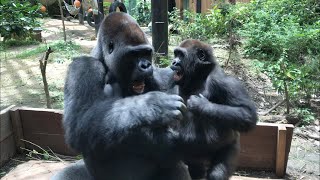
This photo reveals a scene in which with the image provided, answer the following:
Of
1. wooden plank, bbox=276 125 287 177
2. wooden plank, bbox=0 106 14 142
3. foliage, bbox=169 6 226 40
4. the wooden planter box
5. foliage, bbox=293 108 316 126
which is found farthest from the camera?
foliage, bbox=169 6 226 40

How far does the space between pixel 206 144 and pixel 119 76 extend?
679mm

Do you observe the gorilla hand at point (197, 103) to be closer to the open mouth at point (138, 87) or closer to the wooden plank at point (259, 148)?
the open mouth at point (138, 87)

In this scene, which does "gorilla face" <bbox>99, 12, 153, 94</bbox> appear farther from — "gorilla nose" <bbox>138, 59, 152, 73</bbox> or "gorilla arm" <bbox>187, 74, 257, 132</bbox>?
"gorilla arm" <bbox>187, 74, 257, 132</bbox>

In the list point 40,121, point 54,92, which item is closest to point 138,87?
point 40,121

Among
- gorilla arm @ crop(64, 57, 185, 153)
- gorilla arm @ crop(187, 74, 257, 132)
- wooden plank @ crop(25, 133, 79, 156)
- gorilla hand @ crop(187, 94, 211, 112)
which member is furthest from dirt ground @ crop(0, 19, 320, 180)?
gorilla arm @ crop(64, 57, 185, 153)

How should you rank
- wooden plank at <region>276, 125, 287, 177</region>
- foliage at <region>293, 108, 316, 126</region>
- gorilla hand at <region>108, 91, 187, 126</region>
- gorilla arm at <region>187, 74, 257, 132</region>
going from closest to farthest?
gorilla hand at <region>108, 91, 187, 126</region>
gorilla arm at <region>187, 74, 257, 132</region>
wooden plank at <region>276, 125, 287, 177</region>
foliage at <region>293, 108, 316, 126</region>

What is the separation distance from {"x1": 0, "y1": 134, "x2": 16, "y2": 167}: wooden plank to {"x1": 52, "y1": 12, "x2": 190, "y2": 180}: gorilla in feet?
4.06

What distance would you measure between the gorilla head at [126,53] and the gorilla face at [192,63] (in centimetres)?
37

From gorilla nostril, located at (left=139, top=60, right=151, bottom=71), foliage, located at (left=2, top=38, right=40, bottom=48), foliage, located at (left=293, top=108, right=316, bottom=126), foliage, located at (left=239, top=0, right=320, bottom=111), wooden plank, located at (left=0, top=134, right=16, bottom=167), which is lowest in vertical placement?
foliage, located at (left=293, top=108, right=316, bottom=126)

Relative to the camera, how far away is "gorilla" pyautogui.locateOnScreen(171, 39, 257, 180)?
2207 mm

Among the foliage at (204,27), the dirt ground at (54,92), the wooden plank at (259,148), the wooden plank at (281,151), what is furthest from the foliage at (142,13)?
the wooden plank at (281,151)

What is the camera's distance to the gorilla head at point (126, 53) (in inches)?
80.0

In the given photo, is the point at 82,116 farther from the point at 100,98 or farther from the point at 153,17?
the point at 153,17

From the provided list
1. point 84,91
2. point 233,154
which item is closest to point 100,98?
point 84,91
